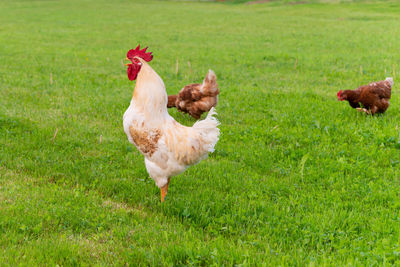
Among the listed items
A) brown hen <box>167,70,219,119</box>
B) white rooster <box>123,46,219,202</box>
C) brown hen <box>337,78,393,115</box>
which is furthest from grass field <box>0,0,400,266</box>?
white rooster <box>123,46,219,202</box>

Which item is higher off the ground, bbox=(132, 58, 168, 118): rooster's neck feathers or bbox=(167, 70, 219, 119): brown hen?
bbox=(132, 58, 168, 118): rooster's neck feathers

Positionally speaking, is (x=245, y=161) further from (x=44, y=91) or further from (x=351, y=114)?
(x=44, y=91)

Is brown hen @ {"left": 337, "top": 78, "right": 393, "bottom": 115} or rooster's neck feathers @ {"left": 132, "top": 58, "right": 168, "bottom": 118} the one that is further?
brown hen @ {"left": 337, "top": 78, "right": 393, "bottom": 115}

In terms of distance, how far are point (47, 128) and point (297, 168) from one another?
17.0 ft

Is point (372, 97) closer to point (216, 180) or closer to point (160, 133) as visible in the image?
point (216, 180)

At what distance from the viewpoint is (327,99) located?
33.3 ft

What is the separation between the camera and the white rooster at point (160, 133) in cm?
496

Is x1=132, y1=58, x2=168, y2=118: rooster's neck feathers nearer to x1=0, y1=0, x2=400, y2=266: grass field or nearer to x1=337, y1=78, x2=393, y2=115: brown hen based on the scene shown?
x1=0, y1=0, x2=400, y2=266: grass field

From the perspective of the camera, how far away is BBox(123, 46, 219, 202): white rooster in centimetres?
496

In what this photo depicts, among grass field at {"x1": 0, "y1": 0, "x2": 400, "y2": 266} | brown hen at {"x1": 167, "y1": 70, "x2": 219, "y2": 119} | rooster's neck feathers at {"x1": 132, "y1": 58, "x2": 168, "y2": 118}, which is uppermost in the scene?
rooster's neck feathers at {"x1": 132, "y1": 58, "x2": 168, "y2": 118}

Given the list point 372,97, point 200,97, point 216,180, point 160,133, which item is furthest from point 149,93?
point 372,97

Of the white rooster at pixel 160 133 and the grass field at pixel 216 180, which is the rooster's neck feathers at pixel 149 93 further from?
the grass field at pixel 216 180

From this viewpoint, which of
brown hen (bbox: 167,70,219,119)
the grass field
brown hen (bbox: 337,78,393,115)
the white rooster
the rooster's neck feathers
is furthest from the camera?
brown hen (bbox: 167,70,219,119)

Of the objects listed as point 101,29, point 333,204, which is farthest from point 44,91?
point 101,29
